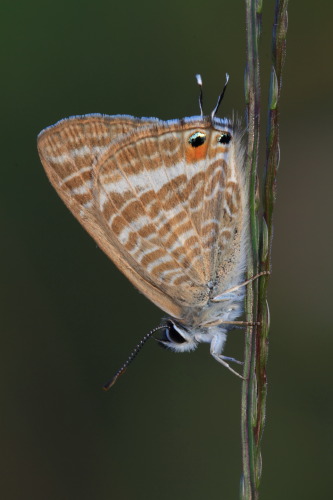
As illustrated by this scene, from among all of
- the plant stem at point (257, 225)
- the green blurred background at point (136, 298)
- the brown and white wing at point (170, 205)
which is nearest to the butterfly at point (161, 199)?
the brown and white wing at point (170, 205)

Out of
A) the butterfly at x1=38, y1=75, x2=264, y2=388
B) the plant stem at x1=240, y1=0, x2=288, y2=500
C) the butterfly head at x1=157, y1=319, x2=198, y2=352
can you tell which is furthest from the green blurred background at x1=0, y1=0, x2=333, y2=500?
the plant stem at x1=240, y1=0, x2=288, y2=500

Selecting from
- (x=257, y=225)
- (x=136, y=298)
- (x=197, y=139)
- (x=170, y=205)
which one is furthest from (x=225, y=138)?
(x=136, y=298)

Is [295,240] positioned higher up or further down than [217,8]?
further down

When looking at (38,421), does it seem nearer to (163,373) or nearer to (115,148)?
(163,373)

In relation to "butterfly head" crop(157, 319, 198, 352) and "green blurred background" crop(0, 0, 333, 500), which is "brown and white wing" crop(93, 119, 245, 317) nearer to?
"butterfly head" crop(157, 319, 198, 352)

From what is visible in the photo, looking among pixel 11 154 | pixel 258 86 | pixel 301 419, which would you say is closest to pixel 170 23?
pixel 11 154

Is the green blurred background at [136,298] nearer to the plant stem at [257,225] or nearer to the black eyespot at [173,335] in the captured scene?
the black eyespot at [173,335]
